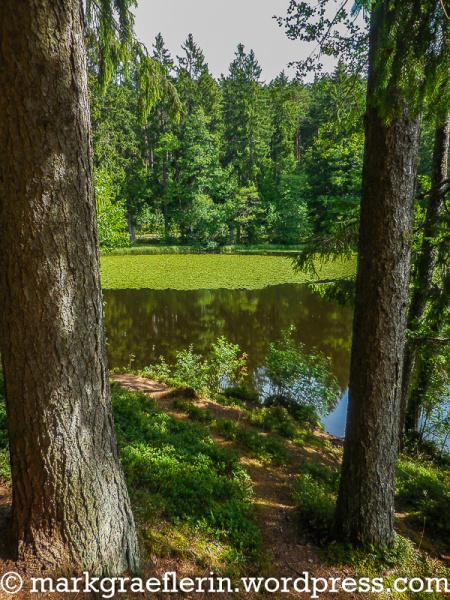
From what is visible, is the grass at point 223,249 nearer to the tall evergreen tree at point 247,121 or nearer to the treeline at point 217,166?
the treeline at point 217,166

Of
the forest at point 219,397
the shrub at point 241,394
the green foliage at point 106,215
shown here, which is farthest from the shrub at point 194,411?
the green foliage at point 106,215

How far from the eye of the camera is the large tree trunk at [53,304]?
1.48m

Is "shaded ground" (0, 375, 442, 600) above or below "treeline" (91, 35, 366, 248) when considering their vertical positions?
below

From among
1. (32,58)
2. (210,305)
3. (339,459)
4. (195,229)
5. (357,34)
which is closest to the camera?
(32,58)

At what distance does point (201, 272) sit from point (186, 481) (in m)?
15.4

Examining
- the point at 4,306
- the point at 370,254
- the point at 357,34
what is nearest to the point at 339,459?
the point at 370,254

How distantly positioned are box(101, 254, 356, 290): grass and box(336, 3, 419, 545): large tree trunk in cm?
1119

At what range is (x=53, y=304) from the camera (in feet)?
5.41

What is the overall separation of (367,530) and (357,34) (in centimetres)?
480

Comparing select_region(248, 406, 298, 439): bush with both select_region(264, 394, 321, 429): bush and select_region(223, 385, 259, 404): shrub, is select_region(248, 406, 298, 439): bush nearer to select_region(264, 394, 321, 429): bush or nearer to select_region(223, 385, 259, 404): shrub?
select_region(264, 394, 321, 429): bush

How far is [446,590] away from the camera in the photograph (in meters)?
2.70

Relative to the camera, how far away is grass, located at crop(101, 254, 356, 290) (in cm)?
1591

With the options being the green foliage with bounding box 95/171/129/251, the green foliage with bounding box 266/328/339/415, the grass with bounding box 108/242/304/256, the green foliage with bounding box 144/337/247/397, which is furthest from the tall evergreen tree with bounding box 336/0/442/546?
the grass with bounding box 108/242/304/256

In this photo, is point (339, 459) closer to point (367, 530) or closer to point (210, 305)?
point (367, 530)
